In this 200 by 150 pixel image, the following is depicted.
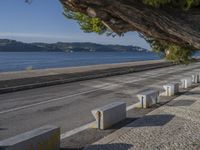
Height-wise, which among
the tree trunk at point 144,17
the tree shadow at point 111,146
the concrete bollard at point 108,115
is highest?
the tree trunk at point 144,17

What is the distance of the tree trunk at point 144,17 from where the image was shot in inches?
245

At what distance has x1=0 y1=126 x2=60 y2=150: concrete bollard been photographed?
23.6 ft

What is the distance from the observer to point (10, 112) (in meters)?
14.5

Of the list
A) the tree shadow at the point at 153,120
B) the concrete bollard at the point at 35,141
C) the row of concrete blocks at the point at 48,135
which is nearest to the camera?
the concrete bollard at the point at 35,141

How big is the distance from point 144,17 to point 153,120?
662 cm

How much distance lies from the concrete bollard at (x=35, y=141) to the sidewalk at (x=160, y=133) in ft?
2.77

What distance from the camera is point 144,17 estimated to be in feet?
20.8

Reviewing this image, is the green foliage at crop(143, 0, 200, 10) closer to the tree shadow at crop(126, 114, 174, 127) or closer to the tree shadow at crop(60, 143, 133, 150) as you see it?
the tree shadow at crop(60, 143, 133, 150)

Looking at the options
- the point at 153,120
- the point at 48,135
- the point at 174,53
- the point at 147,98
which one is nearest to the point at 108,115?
the point at 153,120

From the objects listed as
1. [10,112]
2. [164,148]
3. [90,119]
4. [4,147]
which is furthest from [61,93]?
[4,147]

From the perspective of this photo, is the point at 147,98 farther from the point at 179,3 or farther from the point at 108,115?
the point at 179,3

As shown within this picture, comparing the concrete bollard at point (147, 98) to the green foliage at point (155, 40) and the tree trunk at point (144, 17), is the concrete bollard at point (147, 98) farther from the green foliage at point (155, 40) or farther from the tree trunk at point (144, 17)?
the tree trunk at point (144, 17)

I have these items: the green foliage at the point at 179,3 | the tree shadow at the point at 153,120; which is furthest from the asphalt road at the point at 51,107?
the green foliage at the point at 179,3

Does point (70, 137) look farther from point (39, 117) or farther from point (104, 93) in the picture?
point (104, 93)
